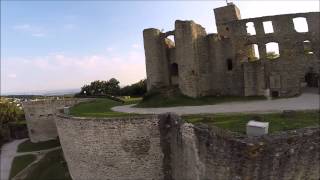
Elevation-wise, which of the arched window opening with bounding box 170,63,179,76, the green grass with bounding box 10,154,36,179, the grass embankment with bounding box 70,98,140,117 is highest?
the arched window opening with bounding box 170,63,179,76

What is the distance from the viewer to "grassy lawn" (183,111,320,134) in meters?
14.8

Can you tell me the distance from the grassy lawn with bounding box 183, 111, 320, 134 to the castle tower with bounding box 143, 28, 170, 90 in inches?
362

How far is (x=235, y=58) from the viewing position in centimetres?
2553

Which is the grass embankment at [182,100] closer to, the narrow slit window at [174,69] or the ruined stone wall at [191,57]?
the ruined stone wall at [191,57]

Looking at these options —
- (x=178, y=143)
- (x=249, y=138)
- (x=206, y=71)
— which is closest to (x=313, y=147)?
(x=249, y=138)

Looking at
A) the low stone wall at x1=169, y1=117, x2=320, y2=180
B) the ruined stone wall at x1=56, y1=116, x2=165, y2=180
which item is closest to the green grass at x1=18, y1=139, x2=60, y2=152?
the ruined stone wall at x1=56, y1=116, x2=165, y2=180

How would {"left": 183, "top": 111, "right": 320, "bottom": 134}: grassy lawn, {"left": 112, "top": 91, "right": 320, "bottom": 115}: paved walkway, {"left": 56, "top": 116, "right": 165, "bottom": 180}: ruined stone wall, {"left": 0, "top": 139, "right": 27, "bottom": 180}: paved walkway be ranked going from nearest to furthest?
{"left": 183, "top": 111, "right": 320, "bottom": 134}: grassy lawn < {"left": 56, "top": 116, "right": 165, "bottom": 180}: ruined stone wall < {"left": 112, "top": 91, "right": 320, "bottom": 115}: paved walkway < {"left": 0, "top": 139, "right": 27, "bottom": 180}: paved walkway

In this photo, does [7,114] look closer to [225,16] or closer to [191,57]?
[225,16]

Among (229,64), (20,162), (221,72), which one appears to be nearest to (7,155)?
(20,162)

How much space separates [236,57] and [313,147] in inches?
481

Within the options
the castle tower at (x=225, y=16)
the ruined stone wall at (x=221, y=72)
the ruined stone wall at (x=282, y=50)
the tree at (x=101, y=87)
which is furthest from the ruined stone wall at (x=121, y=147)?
the tree at (x=101, y=87)

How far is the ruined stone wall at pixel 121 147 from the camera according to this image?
17219 mm

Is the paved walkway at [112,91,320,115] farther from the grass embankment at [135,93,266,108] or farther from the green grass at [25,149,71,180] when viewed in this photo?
the green grass at [25,149,71,180]

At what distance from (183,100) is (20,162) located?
14.0 meters
